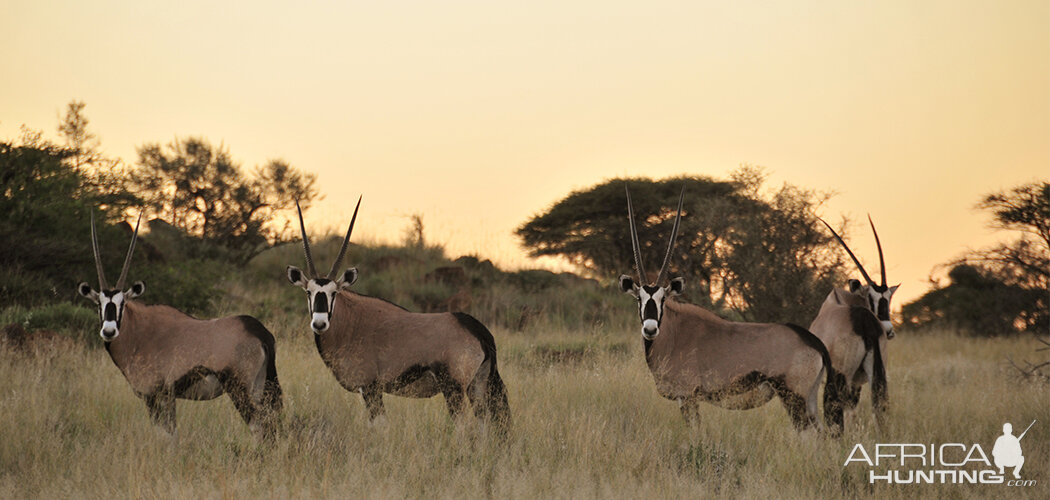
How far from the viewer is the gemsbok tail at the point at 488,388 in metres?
7.41

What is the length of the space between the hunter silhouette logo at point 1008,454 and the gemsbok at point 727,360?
1391mm

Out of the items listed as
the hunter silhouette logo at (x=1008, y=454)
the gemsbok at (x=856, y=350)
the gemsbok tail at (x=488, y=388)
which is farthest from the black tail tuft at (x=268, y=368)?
the hunter silhouette logo at (x=1008, y=454)

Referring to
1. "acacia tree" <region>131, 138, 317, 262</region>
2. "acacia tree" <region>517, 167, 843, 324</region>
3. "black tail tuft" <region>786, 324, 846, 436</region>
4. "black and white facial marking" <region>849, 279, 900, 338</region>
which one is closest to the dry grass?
"black tail tuft" <region>786, 324, 846, 436</region>

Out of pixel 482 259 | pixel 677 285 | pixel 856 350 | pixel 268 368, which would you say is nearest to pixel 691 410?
pixel 677 285

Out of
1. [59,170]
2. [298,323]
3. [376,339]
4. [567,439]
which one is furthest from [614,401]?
[59,170]

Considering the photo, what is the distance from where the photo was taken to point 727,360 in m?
7.51

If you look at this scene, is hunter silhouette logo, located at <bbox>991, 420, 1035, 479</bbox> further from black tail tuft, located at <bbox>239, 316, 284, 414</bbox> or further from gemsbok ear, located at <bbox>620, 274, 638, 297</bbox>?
black tail tuft, located at <bbox>239, 316, 284, 414</bbox>

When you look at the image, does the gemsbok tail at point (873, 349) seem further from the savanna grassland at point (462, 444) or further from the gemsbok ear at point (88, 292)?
the gemsbok ear at point (88, 292)

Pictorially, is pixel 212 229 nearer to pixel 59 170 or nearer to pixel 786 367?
pixel 59 170

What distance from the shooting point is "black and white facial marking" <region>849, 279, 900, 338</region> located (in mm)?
8844

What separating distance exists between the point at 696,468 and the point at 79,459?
180 inches

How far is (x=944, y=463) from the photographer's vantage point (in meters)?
7.61

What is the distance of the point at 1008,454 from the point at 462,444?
14.5ft

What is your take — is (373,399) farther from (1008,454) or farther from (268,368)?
(1008,454)
